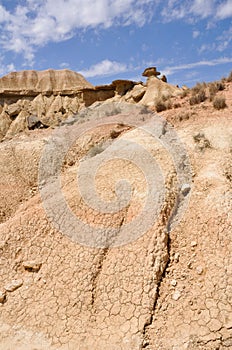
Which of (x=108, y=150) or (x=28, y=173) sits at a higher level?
(x=108, y=150)

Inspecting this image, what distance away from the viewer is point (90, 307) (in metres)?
5.36

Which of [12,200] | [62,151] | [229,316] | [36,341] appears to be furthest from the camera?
[62,151]

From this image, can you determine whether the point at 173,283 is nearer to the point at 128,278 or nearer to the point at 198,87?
the point at 128,278

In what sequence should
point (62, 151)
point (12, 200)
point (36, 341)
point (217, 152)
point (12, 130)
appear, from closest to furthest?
point (36, 341) → point (217, 152) → point (12, 200) → point (62, 151) → point (12, 130)

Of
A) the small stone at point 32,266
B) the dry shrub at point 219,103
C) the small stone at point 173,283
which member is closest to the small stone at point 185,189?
the small stone at point 173,283

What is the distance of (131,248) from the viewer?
5.89 meters

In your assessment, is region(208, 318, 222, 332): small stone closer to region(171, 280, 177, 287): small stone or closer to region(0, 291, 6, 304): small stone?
region(171, 280, 177, 287): small stone

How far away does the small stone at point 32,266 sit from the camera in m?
6.16

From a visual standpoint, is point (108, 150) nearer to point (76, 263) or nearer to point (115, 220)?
point (115, 220)

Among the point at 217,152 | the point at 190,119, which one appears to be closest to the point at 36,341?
the point at 217,152

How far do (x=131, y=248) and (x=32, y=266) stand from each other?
81.3 inches

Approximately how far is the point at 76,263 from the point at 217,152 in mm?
4404

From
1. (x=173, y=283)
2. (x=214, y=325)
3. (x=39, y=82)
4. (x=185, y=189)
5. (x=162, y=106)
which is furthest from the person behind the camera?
(x=39, y=82)

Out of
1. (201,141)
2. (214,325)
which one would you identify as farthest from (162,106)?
(214,325)
